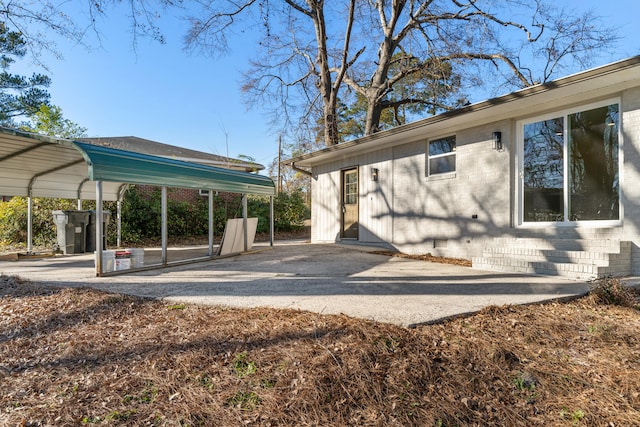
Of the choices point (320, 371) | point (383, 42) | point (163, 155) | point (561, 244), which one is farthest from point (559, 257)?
point (163, 155)

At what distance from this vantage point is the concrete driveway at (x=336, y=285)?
10.7 feet

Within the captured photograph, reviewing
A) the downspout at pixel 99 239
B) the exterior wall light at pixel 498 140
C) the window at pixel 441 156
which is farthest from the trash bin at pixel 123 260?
the exterior wall light at pixel 498 140

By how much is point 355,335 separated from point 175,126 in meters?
21.5

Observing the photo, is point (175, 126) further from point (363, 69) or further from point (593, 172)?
point (593, 172)

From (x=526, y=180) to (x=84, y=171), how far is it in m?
8.97

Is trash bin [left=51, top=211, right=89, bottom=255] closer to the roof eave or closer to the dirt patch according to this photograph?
the roof eave

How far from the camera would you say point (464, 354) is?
2.30 m

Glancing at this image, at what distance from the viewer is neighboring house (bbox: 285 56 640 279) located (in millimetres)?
4645

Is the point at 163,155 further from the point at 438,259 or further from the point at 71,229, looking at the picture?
the point at 438,259

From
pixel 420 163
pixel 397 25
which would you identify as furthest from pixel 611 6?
pixel 420 163

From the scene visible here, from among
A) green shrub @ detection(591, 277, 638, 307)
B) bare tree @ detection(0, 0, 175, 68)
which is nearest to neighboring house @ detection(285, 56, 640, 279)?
green shrub @ detection(591, 277, 638, 307)

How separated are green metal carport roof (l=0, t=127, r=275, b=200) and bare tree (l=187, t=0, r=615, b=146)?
19.3 feet

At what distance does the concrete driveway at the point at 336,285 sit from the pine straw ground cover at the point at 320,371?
1.25 feet

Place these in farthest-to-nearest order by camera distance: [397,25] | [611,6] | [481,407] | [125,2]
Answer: [397,25]
[611,6]
[125,2]
[481,407]
